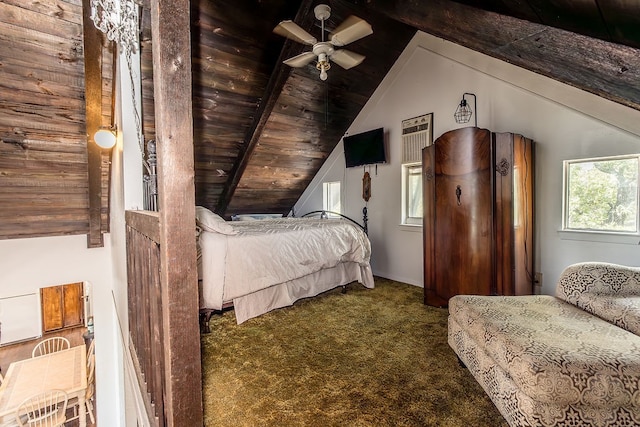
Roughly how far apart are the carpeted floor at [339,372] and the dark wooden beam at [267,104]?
237 centimetres

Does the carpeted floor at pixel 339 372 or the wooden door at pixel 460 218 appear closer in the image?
the carpeted floor at pixel 339 372

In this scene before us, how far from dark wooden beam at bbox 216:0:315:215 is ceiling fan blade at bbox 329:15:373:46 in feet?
2.70

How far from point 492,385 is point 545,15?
88.4 inches

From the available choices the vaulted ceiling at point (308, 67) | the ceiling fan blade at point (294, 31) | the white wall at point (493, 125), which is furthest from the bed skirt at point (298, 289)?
the ceiling fan blade at point (294, 31)

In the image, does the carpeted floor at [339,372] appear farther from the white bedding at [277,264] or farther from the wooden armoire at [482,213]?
the wooden armoire at [482,213]

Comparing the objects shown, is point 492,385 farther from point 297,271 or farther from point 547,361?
point 297,271

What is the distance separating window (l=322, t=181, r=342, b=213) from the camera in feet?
17.1

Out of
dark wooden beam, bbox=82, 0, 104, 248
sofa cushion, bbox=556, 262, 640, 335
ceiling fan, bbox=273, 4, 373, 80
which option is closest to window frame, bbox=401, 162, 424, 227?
ceiling fan, bbox=273, 4, 373, 80

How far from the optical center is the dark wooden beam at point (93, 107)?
2396 millimetres

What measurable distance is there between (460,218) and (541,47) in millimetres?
1490

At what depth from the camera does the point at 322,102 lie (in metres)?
4.13

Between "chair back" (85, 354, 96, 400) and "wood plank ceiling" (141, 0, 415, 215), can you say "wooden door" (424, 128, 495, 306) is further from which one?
"chair back" (85, 354, 96, 400)

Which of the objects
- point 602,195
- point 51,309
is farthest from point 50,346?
point 602,195

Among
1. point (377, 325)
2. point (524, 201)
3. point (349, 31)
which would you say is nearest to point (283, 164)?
point (349, 31)
